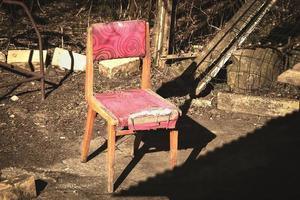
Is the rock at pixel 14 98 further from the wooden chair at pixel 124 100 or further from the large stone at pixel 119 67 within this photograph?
the wooden chair at pixel 124 100

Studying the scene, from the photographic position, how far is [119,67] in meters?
7.01

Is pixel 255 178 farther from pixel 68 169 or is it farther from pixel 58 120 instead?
pixel 58 120

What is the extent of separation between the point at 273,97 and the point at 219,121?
75 centimetres

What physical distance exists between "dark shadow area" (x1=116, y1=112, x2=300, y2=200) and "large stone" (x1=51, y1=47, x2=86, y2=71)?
8.86 feet

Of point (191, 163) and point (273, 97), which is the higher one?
point (273, 97)

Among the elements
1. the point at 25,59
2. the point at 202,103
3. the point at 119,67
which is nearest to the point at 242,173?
the point at 202,103

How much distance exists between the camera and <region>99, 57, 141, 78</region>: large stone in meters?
6.99

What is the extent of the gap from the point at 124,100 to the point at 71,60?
115 inches

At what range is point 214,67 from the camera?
255 inches

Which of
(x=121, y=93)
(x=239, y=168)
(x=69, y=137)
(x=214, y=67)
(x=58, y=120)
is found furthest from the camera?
(x=214, y=67)

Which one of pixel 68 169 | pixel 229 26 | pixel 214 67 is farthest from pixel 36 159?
pixel 229 26

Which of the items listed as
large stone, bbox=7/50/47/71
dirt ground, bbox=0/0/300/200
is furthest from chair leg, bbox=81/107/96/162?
large stone, bbox=7/50/47/71

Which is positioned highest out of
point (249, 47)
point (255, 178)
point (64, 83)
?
point (249, 47)

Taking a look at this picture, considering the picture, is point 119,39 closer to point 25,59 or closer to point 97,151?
point 97,151
